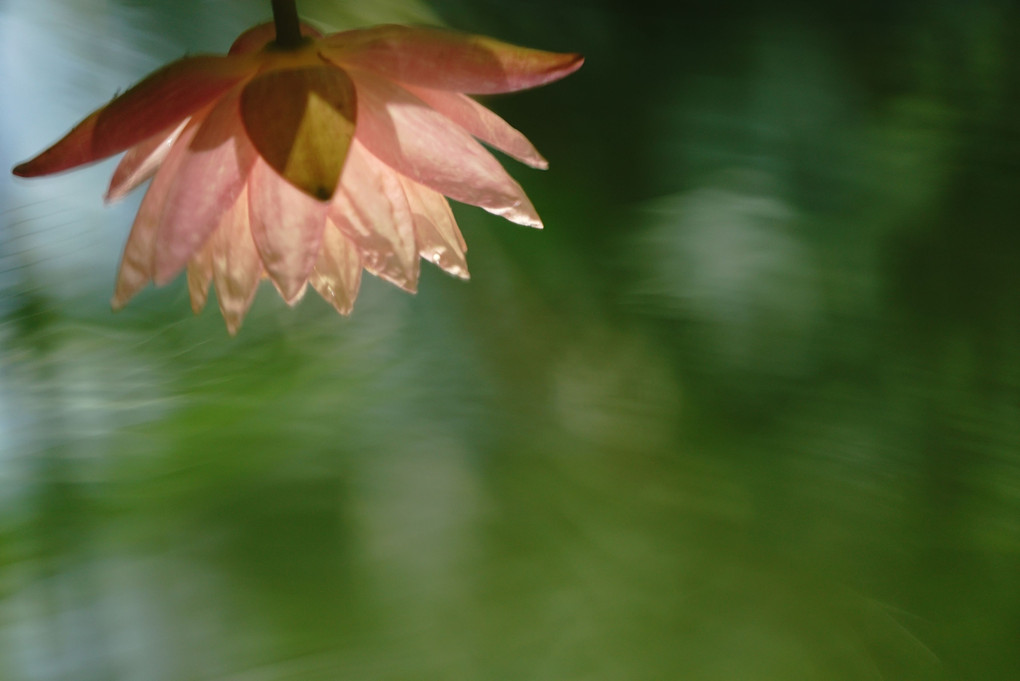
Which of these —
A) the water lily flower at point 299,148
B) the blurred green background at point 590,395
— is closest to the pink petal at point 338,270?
the water lily flower at point 299,148

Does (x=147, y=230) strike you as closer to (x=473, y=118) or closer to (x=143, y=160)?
(x=143, y=160)

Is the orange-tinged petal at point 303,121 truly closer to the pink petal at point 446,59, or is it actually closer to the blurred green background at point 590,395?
the pink petal at point 446,59

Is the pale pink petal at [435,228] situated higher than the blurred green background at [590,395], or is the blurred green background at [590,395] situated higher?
the pale pink petal at [435,228]

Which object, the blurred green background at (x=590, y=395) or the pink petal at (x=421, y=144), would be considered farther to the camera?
the blurred green background at (x=590, y=395)

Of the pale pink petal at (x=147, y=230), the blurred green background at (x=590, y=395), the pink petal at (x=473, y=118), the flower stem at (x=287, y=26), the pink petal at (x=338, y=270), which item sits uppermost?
the flower stem at (x=287, y=26)

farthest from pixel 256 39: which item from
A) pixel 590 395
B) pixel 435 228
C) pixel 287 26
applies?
pixel 590 395

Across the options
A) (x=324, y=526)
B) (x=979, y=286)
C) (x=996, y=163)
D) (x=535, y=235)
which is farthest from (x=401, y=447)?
(x=996, y=163)

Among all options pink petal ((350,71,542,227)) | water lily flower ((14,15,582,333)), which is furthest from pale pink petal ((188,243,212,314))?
pink petal ((350,71,542,227))
